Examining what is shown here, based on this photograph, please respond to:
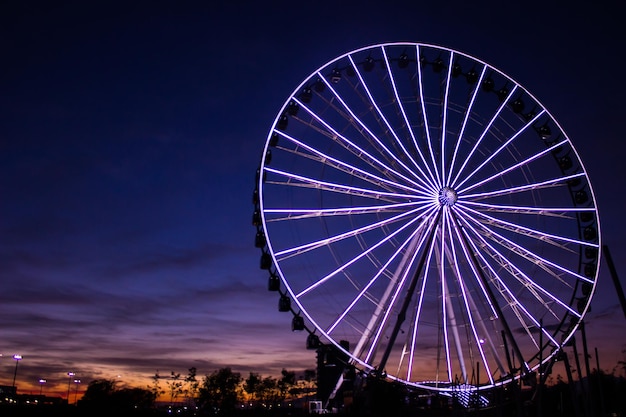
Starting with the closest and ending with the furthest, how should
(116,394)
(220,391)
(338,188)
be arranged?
(338,188) < (116,394) < (220,391)

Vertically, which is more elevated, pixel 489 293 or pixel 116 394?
pixel 489 293

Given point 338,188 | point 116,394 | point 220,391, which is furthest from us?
point 220,391

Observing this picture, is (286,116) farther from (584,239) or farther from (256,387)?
(256,387)

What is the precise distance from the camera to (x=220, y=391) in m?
109

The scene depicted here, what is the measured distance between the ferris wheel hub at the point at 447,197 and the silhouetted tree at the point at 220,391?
85.5 m

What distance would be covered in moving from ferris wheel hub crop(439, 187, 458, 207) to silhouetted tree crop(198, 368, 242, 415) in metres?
85.5

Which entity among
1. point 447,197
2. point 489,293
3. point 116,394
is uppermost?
point 447,197

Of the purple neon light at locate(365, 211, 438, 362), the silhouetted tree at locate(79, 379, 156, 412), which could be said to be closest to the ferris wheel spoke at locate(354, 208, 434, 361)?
the purple neon light at locate(365, 211, 438, 362)

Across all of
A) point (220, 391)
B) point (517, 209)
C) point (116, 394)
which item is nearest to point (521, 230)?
point (517, 209)

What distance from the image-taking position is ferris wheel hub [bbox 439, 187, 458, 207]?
3008cm

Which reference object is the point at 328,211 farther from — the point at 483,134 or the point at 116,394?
the point at 116,394

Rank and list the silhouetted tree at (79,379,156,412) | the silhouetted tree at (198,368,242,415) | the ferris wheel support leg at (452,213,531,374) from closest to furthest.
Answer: the ferris wheel support leg at (452,213,531,374) → the silhouetted tree at (79,379,156,412) → the silhouetted tree at (198,368,242,415)

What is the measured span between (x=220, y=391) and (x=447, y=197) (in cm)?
8846

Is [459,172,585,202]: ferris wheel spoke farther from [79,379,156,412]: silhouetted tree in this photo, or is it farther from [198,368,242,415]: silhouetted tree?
[198,368,242,415]: silhouetted tree
